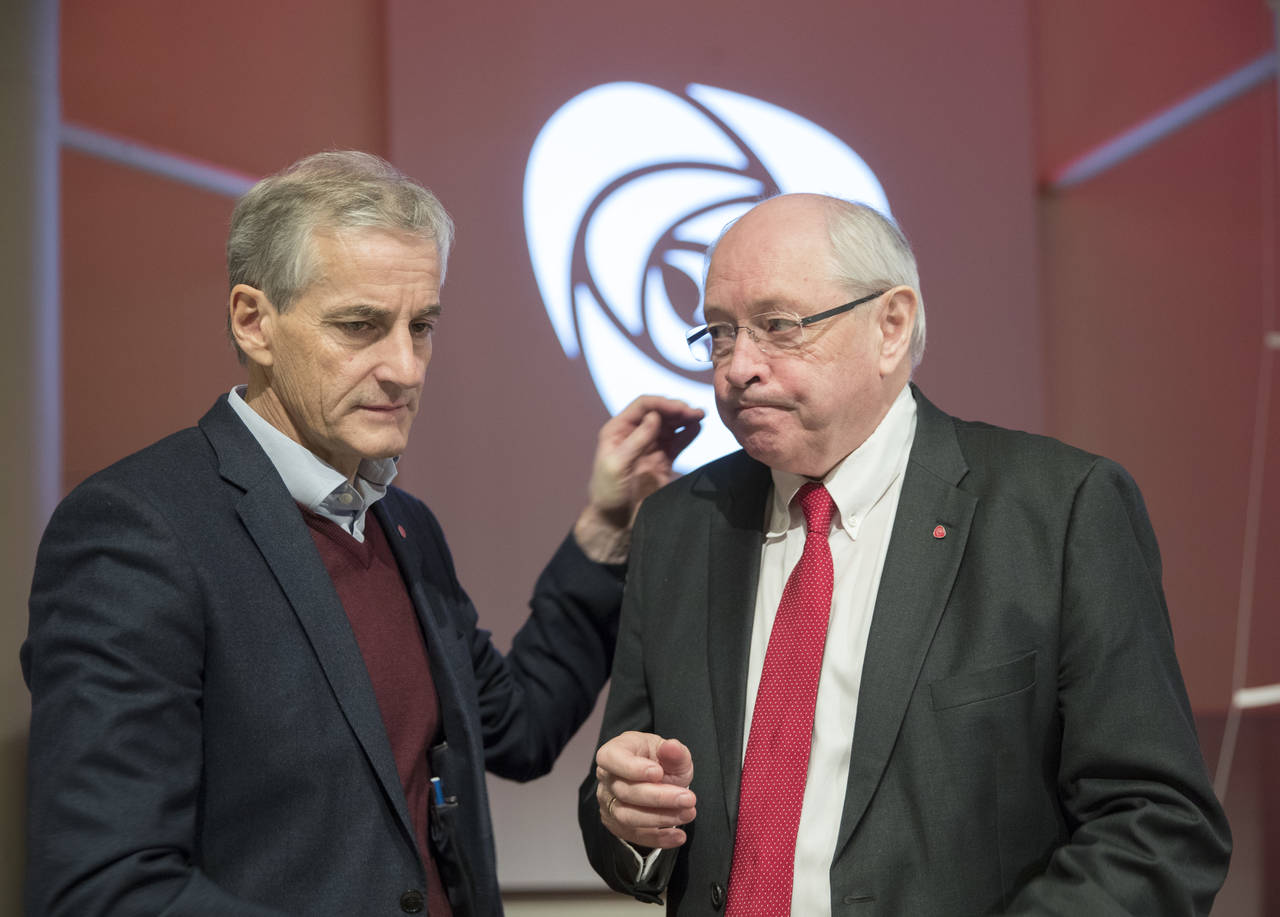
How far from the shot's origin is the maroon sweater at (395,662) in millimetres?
1812

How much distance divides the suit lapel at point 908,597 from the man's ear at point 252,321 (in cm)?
100

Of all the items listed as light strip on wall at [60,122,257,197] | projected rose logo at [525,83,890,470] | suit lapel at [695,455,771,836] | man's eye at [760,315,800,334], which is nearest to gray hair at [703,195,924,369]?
man's eye at [760,315,800,334]

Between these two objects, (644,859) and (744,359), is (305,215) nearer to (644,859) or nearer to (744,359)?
(744,359)

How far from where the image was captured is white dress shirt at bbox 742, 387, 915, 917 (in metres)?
1.68

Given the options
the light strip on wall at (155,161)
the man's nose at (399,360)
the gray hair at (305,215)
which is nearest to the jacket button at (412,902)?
the man's nose at (399,360)

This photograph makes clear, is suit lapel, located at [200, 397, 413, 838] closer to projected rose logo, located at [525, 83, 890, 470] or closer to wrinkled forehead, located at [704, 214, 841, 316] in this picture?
wrinkled forehead, located at [704, 214, 841, 316]

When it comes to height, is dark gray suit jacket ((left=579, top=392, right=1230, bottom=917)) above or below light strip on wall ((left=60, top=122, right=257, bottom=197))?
below

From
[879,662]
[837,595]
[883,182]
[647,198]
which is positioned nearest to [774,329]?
[837,595]

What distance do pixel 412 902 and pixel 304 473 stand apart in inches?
25.8

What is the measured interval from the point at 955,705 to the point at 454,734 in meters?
0.79

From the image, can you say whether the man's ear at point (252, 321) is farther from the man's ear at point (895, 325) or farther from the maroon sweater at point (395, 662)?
the man's ear at point (895, 325)

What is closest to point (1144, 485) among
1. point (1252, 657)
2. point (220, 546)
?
point (1252, 657)

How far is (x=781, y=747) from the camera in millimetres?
1723

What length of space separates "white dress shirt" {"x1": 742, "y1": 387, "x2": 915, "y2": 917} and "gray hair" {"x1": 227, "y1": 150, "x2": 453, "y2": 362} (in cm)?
75
